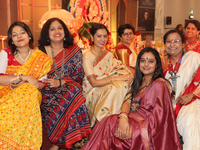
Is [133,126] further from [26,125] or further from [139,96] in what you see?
[26,125]

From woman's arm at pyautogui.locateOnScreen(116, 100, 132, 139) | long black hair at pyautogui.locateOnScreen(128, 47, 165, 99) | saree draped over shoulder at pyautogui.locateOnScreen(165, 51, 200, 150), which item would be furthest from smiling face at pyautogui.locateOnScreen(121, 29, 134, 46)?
woman's arm at pyautogui.locateOnScreen(116, 100, 132, 139)

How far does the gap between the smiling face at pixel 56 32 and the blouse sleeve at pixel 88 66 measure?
437mm

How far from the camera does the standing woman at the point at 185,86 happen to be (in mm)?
2215

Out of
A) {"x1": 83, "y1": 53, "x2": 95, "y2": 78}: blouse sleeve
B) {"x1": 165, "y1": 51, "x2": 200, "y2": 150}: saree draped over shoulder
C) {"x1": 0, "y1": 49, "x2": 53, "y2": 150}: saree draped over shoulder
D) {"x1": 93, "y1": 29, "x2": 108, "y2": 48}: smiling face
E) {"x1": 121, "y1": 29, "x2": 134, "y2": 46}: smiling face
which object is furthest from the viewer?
{"x1": 121, "y1": 29, "x2": 134, "y2": 46}: smiling face

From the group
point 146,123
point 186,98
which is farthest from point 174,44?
point 146,123

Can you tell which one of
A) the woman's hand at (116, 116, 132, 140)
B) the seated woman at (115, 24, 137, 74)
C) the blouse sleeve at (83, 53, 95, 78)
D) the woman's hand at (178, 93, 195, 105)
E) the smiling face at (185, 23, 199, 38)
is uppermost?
the smiling face at (185, 23, 199, 38)

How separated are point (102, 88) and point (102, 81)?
0.11 meters

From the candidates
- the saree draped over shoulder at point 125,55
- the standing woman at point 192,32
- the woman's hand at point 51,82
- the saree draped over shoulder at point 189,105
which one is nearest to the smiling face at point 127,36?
the saree draped over shoulder at point 125,55

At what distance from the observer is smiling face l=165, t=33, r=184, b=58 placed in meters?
2.65

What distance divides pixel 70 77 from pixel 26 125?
92 cm

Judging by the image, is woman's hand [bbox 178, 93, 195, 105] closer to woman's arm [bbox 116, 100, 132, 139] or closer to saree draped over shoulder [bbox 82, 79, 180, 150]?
saree draped over shoulder [bbox 82, 79, 180, 150]

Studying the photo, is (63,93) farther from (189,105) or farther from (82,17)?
(82,17)

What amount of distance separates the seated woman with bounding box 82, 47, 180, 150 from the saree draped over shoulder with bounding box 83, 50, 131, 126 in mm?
443

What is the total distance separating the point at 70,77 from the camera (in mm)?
2797
